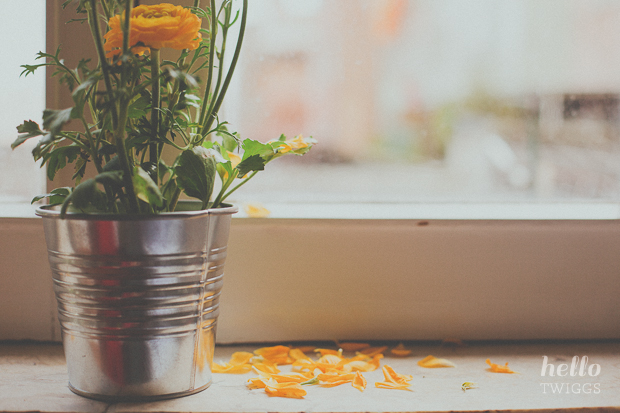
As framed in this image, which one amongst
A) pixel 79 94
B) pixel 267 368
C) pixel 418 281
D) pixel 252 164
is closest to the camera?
pixel 79 94

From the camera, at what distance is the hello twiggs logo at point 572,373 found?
582 millimetres

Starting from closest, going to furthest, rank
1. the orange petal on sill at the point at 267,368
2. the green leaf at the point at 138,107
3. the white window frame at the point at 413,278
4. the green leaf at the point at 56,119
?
the green leaf at the point at 56,119, the green leaf at the point at 138,107, the orange petal on sill at the point at 267,368, the white window frame at the point at 413,278

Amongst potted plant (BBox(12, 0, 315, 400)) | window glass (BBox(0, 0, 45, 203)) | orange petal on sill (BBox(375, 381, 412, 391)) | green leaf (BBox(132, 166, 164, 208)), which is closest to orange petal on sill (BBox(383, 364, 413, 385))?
orange petal on sill (BBox(375, 381, 412, 391))

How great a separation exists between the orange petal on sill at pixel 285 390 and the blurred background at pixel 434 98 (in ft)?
1.00

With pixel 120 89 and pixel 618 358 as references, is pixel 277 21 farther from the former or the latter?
pixel 618 358

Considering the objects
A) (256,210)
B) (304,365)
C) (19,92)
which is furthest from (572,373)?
(19,92)

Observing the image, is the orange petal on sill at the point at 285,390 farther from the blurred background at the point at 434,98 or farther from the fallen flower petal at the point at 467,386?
the blurred background at the point at 434,98

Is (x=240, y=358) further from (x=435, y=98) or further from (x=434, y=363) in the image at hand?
(x=435, y=98)

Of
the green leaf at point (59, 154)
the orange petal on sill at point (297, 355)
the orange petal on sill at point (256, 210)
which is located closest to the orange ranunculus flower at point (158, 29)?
the green leaf at point (59, 154)

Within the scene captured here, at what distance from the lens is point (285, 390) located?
1.82 ft

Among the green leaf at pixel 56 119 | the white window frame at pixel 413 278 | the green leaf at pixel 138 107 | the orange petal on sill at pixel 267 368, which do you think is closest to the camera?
the green leaf at pixel 56 119

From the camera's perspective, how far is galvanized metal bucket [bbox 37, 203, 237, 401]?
0.49 m

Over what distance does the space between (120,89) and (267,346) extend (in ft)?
1.40

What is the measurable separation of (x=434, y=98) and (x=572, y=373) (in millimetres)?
434
